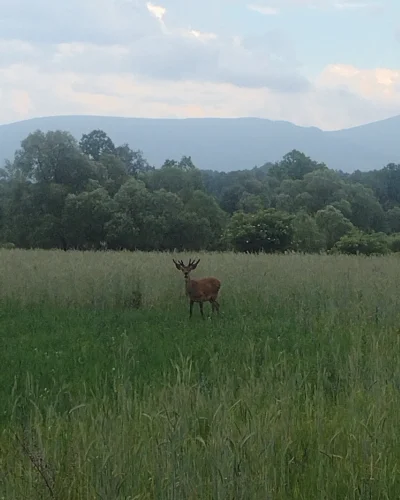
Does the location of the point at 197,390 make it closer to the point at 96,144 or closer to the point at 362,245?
the point at 362,245

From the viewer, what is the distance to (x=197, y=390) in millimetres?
4730

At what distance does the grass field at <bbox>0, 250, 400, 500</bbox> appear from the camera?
12.2 ft

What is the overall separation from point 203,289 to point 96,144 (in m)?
64.8

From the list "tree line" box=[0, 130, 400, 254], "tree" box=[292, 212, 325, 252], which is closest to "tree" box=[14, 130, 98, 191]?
"tree line" box=[0, 130, 400, 254]

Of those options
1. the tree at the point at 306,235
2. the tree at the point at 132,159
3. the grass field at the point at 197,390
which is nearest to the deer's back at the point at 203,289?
the grass field at the point at 197,390

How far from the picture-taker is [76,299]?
11148 mm

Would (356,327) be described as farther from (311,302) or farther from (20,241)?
(20,241)

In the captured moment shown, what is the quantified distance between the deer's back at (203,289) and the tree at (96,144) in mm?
63492

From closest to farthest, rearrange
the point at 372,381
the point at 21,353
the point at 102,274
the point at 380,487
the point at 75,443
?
the point at 380,487, the point at 75,443, the point at 372,381, the point at 21,353, the point at 102,274

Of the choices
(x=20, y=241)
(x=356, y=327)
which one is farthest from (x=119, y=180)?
(x=356, y=327)

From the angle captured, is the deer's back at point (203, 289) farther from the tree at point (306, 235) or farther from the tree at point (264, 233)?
the tree at point (306, 235)

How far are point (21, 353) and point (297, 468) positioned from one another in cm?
435

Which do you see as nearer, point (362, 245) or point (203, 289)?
point (203, 289)

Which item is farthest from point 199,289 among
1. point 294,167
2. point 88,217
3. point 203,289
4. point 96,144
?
point 294,167
